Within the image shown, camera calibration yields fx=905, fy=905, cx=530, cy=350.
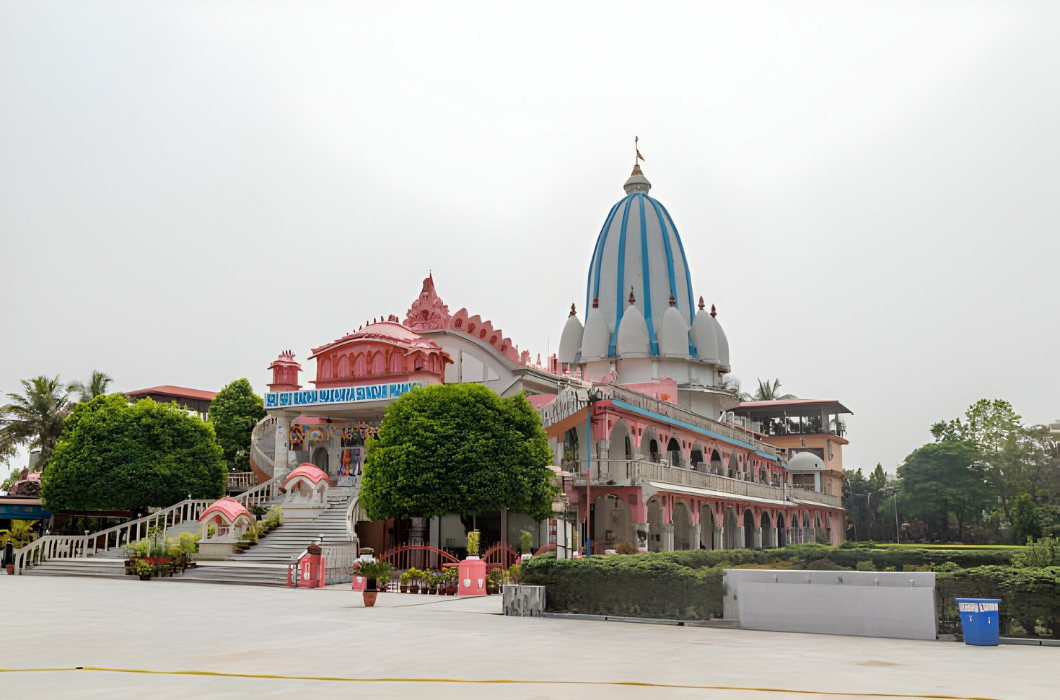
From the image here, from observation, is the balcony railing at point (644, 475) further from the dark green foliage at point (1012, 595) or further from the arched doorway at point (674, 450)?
the dark green foliage at point (1012, 595)

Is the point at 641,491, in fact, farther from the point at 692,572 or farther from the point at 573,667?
the point at 573,667

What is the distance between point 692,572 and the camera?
16.5 m

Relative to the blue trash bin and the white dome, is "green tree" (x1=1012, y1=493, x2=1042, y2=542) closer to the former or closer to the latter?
the white dome

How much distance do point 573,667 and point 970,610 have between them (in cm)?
662

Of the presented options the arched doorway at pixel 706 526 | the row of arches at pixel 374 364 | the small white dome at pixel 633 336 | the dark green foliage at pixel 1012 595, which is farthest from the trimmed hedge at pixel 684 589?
the small white dome at pixel 633 336

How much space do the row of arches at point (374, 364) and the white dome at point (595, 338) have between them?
72.4 ft

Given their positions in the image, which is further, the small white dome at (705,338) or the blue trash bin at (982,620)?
the small white dome at (705,338)

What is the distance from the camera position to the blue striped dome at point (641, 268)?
56812mm

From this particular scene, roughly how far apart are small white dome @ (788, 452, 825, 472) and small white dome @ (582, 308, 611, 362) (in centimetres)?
2200

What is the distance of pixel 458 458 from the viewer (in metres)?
27.7

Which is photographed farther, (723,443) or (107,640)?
(723,443)

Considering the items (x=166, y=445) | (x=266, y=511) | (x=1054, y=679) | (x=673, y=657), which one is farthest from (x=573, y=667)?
(x=166, y=445)

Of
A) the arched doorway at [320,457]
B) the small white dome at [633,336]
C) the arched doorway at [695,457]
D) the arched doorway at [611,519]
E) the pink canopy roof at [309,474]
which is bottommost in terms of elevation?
the arched doorway at [611,519]

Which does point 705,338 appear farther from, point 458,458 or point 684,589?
point 684,589
